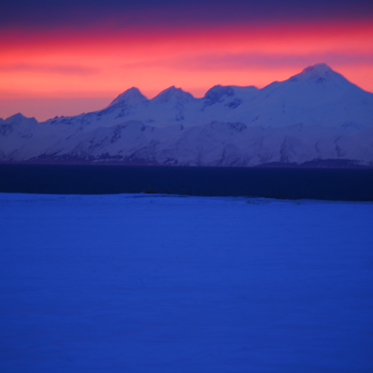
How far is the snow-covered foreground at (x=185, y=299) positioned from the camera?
509cm

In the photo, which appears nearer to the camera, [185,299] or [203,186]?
[185,299]

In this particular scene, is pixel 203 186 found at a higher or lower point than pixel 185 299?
higher

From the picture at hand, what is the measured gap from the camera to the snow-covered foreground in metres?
5.09

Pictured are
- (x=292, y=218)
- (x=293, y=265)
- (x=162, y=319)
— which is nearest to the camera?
(x=162, y=319)

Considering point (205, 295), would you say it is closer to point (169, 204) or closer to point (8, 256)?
point (8, 256)

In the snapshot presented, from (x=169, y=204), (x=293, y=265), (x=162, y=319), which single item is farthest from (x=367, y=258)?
(x=169, y=204)

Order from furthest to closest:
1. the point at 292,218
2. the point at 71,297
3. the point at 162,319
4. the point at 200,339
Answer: the point at 292,218
the point at 71,297
the point at 162,319
the point at 200,339

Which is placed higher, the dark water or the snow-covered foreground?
the dark water

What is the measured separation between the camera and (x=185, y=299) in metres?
7.05

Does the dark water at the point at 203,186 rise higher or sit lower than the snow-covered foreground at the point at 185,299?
higher

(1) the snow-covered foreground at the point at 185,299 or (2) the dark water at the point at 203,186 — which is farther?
(2) the dark water at the point at 203,186

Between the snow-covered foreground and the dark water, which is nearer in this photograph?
the snow-covered foreground

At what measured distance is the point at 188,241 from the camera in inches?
484

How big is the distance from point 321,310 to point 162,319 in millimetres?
2243
